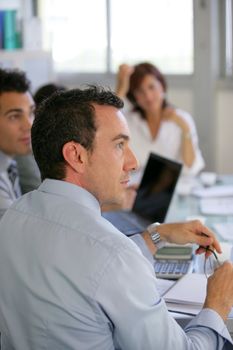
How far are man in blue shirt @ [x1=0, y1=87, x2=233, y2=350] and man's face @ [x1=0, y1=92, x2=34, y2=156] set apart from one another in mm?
1140

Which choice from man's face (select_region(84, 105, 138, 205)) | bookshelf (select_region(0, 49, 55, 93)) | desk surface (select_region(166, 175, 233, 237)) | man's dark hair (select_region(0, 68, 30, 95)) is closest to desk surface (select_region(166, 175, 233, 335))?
desk surface (select_region(166, 175, 233, 237))

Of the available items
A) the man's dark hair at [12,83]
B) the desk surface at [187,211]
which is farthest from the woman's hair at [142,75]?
the man's dark hair at [12,83]

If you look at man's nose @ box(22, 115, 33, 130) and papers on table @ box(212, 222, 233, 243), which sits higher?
man's nose @ box(22, 115, 33, 130)

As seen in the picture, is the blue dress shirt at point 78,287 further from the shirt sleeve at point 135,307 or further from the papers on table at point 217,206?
the papers on table at point 217,206

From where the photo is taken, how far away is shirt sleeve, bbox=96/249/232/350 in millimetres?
1169

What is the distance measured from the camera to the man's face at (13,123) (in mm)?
2480

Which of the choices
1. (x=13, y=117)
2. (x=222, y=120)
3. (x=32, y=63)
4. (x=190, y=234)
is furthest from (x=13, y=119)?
(x=222, y=120)

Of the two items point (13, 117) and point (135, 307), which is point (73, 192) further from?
point (13, 117)

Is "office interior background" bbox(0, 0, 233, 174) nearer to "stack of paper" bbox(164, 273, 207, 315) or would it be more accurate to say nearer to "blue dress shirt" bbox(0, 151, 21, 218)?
"blue dress shirt" bbox(0, 151, 21, 218)

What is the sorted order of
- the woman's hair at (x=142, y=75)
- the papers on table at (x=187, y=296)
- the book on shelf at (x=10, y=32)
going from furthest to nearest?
the book on shelf at (x=10, y=32), the woman's hair at (x=142, y=75), the papers on table at (x=187, y=296)

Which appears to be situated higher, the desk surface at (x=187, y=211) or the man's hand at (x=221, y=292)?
the man's hand at (x=221, y=292)

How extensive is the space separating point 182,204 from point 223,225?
0.42 m

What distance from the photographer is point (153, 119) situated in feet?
11.8

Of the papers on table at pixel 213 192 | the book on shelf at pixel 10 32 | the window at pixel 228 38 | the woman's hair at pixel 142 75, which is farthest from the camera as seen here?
the window at pixel 228 38
